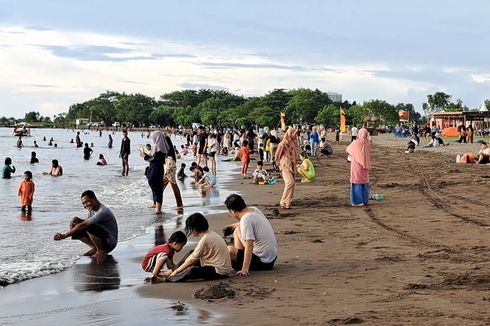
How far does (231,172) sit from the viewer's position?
28.2m

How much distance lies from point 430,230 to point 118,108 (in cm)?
18887

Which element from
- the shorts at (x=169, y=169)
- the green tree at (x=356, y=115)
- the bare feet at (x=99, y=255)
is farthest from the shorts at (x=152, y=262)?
the green tree at (x=356, y=115)

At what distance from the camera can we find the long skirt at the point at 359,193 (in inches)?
559

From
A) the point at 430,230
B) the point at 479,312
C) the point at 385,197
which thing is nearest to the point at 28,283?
the point at 479,312

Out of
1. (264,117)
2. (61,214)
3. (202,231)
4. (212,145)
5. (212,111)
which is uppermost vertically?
(212,111)

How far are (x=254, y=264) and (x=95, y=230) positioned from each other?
8.89 feet

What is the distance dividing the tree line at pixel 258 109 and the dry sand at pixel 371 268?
182 feet

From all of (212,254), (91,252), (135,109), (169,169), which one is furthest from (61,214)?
(135,109)

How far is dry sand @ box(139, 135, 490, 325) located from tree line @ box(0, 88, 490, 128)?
55.4m

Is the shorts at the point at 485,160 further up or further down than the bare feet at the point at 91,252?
further up

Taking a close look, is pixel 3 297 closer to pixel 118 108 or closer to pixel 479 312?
pixel 479 312

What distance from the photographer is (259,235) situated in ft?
26.9

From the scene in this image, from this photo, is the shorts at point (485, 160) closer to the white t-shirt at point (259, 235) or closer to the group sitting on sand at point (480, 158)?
the group sitting on sand at point (480, 158)

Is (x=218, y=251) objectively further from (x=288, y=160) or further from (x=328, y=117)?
(x=328, y=117)
